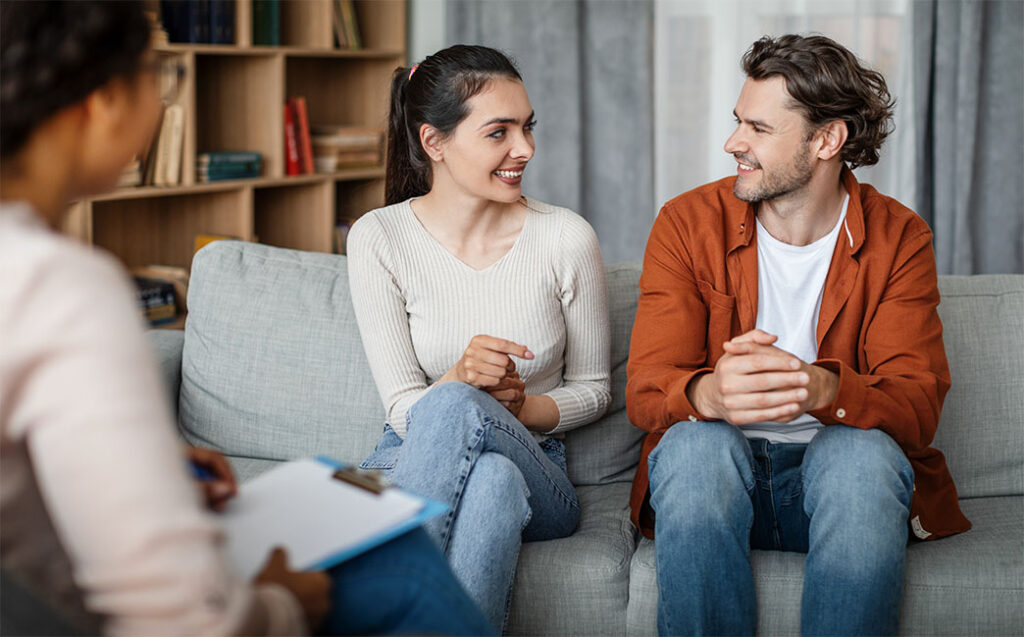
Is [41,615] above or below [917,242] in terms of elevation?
below

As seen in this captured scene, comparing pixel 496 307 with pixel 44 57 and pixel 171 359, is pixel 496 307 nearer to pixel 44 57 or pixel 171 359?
pixel 171 359

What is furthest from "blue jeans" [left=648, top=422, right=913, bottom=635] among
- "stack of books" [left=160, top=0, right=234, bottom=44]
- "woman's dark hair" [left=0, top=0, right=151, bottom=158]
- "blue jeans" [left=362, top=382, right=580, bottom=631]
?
"stack of books" [left=160, top=0, right=234, bottom=44]

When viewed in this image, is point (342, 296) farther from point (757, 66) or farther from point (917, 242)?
point (917, 242)

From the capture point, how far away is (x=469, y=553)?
4.75 ft

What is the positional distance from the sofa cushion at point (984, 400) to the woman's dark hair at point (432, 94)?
97 cm

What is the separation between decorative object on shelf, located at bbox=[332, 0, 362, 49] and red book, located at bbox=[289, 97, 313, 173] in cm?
29

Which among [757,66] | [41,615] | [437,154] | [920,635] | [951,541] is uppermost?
[757,66]

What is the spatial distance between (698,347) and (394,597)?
0.93 meters

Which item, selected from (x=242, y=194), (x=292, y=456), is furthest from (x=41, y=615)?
(x=242, y=194)

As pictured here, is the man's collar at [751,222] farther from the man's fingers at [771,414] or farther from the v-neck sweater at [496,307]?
the man's fingers at [771,414]

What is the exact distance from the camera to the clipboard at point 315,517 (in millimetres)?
931

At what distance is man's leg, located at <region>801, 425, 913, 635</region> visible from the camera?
1416 millimetres

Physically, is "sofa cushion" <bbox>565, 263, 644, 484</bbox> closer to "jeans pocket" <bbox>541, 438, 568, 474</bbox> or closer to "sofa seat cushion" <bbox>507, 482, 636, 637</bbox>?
"jeans pocket" <bbox>541, 438, 568, 474</bbox>

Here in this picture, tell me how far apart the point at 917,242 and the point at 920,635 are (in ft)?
2.11
